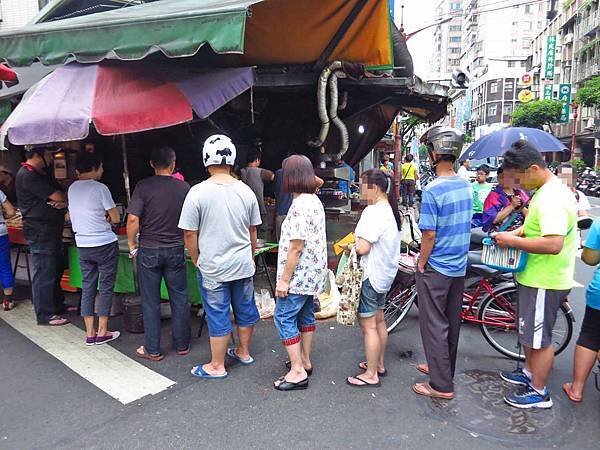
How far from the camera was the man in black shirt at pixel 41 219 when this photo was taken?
4.60 metres

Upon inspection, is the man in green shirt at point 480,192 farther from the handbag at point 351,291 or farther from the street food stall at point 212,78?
the handbag at point 351,291

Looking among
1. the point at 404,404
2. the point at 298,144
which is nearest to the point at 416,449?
the point at 404,404

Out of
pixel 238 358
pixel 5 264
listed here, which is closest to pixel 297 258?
pixel 238 358

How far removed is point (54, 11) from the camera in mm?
9703

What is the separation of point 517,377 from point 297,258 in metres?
2.14

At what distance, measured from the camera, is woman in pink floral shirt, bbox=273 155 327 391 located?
131 inches

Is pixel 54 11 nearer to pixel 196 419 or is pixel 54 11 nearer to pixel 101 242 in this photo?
pixel 101 242

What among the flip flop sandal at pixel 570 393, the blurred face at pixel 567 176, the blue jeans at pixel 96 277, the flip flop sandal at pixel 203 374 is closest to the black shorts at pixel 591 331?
the flip flop sandal at pixel 570 393

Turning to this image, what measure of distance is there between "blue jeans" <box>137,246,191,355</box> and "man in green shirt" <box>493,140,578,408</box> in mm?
2723

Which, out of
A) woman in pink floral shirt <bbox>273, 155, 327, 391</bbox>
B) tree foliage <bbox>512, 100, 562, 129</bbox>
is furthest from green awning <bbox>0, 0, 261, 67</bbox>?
tree foliage <bbox>512, 100, 562, 129</bbox>

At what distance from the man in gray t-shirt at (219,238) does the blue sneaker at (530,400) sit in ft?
7.40

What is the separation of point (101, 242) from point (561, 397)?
14.0ft

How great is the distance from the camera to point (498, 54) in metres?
85.8

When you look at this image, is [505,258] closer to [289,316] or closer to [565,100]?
[289,316]
